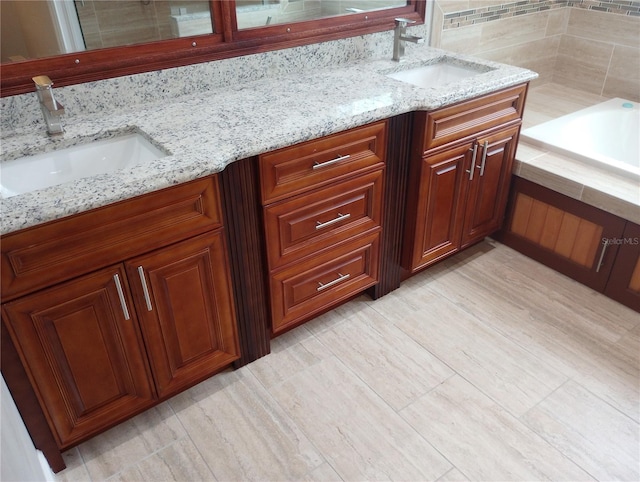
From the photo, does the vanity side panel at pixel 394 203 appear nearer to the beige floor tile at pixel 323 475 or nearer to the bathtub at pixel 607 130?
the beige floor tile at pixel 323 475

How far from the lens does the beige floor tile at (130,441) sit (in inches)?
61.9

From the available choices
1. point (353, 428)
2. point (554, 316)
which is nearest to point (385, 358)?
point (353, 428)

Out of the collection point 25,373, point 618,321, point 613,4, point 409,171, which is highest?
point 613,4

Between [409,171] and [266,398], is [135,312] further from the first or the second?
[409,171]

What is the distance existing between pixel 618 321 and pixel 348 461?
4.20ft

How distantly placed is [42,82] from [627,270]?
2189 mm

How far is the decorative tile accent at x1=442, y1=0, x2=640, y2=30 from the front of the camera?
250cm

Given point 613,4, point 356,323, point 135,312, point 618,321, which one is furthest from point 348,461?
point 613,4

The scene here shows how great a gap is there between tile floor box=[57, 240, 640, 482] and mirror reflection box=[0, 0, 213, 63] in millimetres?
1163

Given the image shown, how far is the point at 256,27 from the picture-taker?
1912 mm

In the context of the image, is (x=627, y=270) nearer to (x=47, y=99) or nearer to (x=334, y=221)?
(x=334, y=221)

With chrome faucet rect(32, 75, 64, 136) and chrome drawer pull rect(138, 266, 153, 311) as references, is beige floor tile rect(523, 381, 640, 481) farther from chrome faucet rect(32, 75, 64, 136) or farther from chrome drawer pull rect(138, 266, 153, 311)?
chrome faucet rect(32, 75, 64, 136)

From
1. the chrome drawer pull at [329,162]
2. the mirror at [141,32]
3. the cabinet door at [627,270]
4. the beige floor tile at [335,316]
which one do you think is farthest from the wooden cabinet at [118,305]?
the cabinet door at [627,270]

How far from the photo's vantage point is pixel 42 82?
4.77 feet
